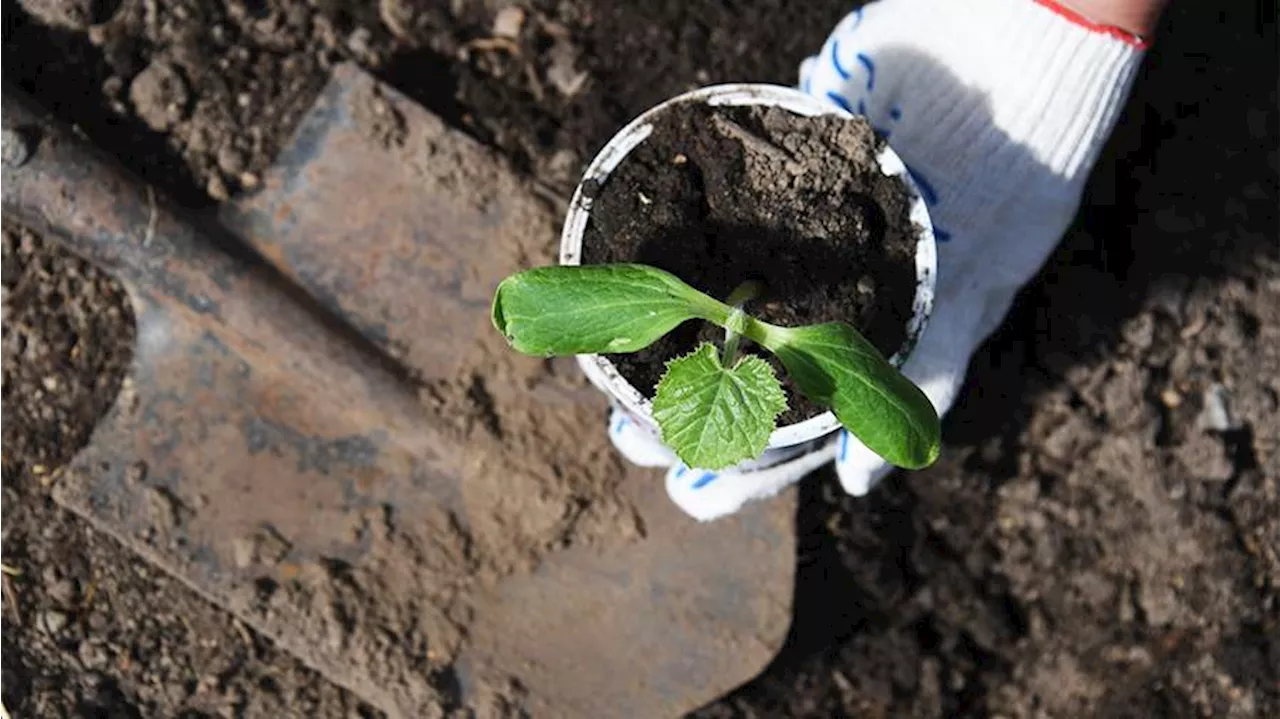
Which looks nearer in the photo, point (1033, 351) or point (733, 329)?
point (733, 329)

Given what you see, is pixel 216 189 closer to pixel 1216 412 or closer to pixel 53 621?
pixel 53 621

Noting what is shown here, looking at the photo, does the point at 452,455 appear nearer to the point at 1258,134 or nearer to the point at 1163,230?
the point at 1163,230

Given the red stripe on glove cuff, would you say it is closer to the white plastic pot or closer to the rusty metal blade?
the white plastic pot

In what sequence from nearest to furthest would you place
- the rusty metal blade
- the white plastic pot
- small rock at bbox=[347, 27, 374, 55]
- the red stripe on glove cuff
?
the white plastic pot, the red stripe on glove cuff, the rusty metal blade, small rock at bbox=[347, 27, 374, 55]

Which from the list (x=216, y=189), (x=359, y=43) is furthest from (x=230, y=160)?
(x=359, y=43)

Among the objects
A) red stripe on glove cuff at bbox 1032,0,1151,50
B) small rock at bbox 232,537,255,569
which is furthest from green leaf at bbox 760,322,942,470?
small rock at bbox 232,537,255,569

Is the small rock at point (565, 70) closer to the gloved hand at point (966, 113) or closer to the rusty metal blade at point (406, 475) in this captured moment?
the rusty metal blade at point (406, 475)
